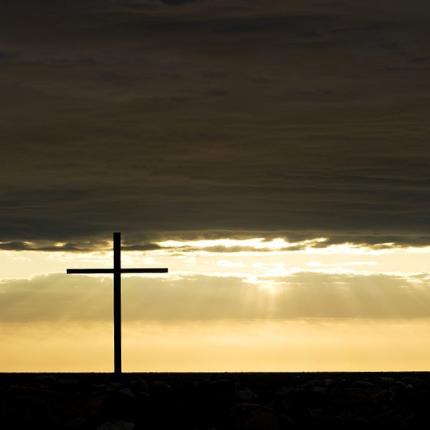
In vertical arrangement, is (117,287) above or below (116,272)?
below
